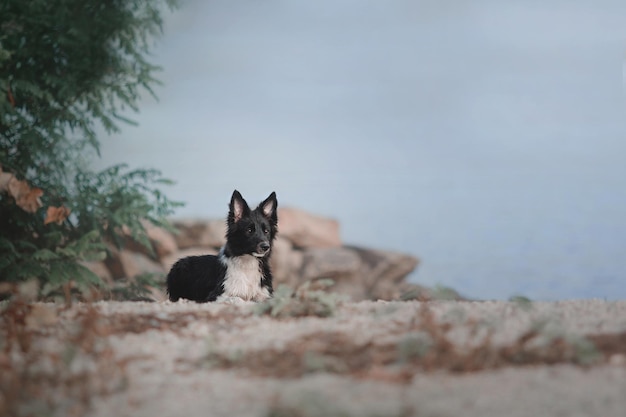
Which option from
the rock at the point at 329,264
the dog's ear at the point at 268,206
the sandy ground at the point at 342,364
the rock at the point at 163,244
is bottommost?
the sandy ground at the point at 342,364

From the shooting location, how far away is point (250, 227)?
794 cm

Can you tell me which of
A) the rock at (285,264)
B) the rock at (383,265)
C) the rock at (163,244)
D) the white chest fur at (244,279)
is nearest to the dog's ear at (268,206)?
the white chest fur at (244,279)

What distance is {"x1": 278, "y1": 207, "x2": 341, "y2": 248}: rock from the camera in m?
20.8

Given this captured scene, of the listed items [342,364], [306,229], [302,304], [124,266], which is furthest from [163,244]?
[342,364]

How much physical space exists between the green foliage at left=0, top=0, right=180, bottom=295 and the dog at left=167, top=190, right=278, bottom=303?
4.16 metres

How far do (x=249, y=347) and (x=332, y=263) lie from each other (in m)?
15.2

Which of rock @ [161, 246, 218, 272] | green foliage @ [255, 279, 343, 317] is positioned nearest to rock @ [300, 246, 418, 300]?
rock @ [161, 246, 218, 272]

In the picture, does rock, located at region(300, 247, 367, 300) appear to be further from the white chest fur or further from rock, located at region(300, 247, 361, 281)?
the white chest fur

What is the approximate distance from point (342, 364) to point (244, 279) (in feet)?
13.2

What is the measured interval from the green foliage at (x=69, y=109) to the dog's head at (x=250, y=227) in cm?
440

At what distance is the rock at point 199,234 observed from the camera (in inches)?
787

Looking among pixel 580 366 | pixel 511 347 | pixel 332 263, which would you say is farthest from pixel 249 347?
pixel 332 263

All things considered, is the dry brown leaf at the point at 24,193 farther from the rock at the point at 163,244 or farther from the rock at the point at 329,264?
the rock at the point at 329,264

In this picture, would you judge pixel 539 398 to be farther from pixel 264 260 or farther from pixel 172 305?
pixel 264 260
